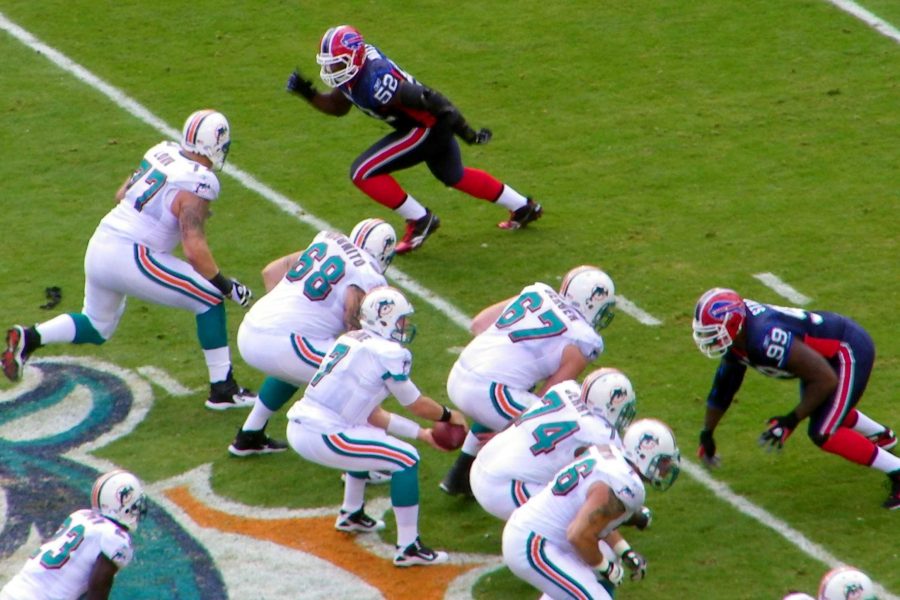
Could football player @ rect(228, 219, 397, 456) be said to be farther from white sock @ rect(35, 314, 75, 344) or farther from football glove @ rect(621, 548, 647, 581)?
football glove @ rect(621, 548, 647, 581)

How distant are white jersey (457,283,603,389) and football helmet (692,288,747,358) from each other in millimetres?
501

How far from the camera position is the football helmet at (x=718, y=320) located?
24.1 feet

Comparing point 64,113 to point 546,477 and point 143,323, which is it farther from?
point 546,477

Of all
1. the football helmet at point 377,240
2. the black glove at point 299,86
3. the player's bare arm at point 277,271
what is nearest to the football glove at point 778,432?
the football helmet at point 377,240

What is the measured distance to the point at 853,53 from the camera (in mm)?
12680

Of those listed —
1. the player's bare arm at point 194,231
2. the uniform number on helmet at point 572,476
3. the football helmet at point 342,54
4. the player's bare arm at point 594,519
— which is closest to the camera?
the player's bare arm at point 594,519

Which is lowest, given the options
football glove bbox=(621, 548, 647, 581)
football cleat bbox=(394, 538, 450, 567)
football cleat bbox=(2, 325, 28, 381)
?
football cleat bbox=(2, 325, 28, 381)

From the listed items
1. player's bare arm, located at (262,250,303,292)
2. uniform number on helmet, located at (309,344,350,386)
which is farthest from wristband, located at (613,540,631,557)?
player's bare arm, located at (262,250,303,292)

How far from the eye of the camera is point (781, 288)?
31.3ft

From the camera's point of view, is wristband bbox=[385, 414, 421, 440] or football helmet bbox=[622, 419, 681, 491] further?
wristband bbox=[385, 414, 421, 440]

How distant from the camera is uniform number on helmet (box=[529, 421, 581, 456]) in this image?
22.1 ft

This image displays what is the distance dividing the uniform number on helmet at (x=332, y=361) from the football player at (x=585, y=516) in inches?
45.3

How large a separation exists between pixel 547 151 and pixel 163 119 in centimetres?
299

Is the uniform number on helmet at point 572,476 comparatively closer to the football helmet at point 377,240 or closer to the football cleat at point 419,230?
the football helmet at point 377,240
